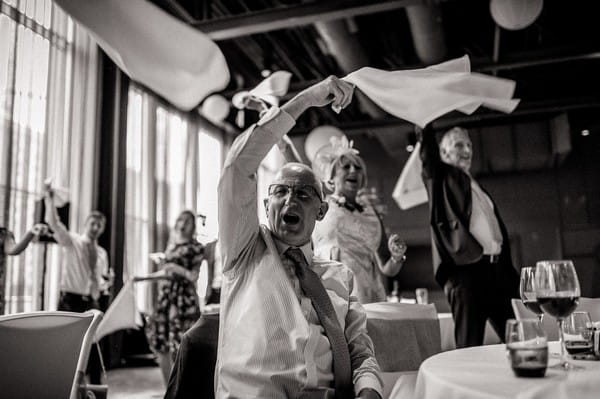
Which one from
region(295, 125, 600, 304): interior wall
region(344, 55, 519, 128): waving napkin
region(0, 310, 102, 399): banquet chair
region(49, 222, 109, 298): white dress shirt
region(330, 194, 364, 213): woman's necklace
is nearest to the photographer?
region(0, 310, 102, 399): banquet chair

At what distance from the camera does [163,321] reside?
450cm

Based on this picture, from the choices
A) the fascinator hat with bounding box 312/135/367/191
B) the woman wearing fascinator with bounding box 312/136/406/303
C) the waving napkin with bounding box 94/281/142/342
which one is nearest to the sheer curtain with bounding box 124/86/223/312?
the waving napkin with bounding box 94/281/142/342

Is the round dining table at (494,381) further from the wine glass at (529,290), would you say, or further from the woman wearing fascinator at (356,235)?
the woman wearing fascinator at (356,235)

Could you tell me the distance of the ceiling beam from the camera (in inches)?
209

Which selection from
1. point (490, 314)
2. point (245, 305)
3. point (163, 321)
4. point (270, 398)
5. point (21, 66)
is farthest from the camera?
point (21, 66)

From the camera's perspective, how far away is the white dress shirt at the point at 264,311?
1.39 m

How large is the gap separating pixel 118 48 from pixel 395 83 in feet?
3.25

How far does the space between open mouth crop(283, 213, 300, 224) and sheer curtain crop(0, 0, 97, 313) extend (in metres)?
3.83

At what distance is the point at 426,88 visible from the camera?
2.20 m

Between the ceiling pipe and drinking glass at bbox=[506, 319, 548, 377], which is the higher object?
the ceiling pipe

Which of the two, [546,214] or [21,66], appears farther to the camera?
[546,214]

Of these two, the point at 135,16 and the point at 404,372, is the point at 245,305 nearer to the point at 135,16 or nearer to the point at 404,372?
the point at 404,372

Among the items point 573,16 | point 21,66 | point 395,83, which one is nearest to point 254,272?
point 395,83

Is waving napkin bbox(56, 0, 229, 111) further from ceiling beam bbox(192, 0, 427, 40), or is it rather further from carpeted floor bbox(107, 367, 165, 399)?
ceiling beam bbox(192, 0, 427, 40)
